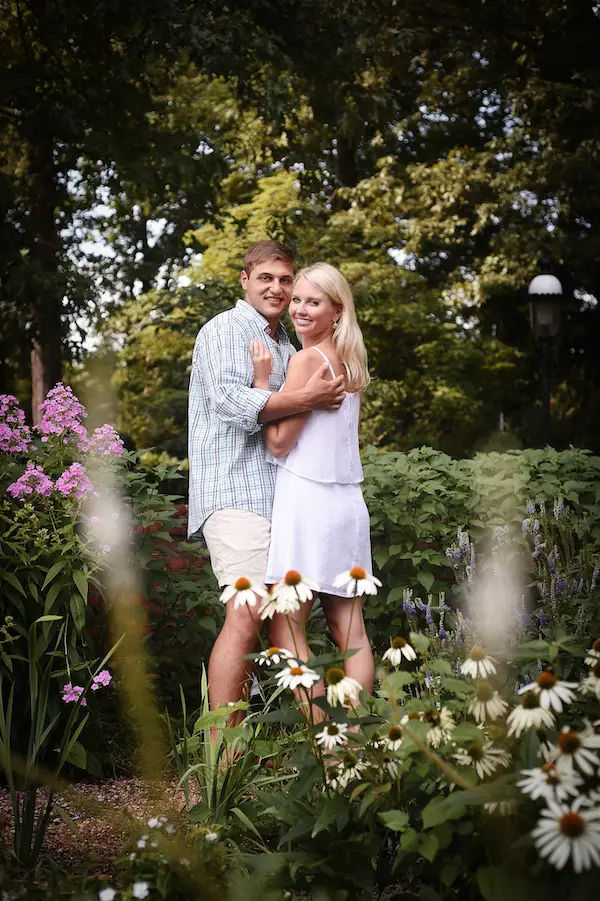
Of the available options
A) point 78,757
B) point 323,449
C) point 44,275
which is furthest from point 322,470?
point 44,275

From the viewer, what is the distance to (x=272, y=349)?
3402 millimetres

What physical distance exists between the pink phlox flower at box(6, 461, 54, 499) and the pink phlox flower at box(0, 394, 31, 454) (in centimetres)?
13

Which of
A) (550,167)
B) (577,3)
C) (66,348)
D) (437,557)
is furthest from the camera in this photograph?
(577,3)

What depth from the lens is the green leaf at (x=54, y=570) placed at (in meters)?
3.30

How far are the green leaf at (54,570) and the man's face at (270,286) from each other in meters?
1.11

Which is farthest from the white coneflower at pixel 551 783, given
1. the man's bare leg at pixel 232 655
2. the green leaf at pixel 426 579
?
the green leaf at pixel 426 579

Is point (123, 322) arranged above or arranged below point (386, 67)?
below

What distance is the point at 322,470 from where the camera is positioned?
3195 mm

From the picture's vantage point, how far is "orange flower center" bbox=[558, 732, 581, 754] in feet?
5.73

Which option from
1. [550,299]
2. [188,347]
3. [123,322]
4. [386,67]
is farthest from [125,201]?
[550,299]

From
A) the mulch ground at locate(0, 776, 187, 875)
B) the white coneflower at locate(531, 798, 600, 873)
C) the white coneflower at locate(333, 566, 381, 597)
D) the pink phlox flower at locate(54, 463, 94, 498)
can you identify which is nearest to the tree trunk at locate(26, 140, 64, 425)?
the pink phlox flower at locate(54, 463, 94, 498)

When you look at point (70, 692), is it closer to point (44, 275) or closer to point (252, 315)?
point (252, 315)

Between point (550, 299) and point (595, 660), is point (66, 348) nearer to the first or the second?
point (550, 299)

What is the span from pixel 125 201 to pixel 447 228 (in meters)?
5.27
